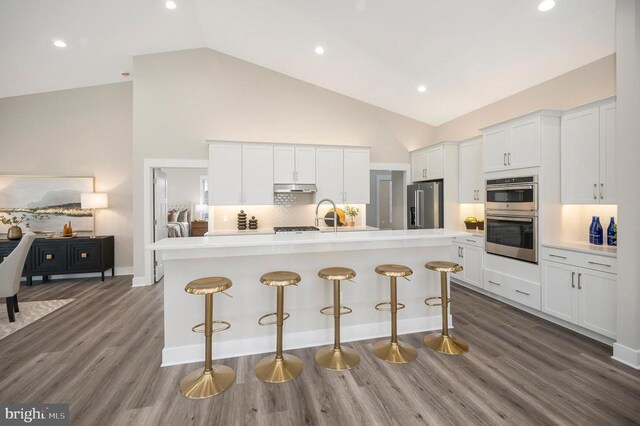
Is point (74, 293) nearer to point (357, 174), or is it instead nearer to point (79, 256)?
point (79, 256)

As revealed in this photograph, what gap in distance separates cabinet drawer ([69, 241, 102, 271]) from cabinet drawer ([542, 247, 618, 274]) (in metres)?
6.80

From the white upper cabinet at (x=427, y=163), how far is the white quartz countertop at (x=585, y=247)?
2.07 m

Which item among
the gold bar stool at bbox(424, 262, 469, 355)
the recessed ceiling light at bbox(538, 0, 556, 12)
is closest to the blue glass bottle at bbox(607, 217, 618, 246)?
the gold bar stool at bbox(424, 262, 469, 355)

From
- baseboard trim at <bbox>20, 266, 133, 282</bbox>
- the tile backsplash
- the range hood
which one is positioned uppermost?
the range hood

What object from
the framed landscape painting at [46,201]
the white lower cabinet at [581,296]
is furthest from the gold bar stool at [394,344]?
the framed landscape painting at [46,201]

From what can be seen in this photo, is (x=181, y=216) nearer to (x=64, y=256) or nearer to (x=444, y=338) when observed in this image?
(x=64, y=256)

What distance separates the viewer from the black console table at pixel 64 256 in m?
4.95

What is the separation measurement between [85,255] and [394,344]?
542cm

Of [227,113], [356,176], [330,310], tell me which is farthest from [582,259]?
[227,113]

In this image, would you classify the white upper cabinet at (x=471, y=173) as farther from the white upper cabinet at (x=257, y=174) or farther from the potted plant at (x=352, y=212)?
the white upper cabinet at (x=257, y=174)

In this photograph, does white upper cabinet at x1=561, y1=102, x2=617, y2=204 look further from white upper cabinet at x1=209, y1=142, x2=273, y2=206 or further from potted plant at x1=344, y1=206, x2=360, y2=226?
white upper cabinet at x1=209, y1=142, x2=273, y2=206

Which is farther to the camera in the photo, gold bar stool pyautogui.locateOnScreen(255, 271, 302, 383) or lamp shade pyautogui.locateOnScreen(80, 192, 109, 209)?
lamp shade pyautogui.locateOnScreen(80, 192, 109, 209)

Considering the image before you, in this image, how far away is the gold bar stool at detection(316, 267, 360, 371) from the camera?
8.13ft

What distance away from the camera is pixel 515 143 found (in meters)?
3.73
